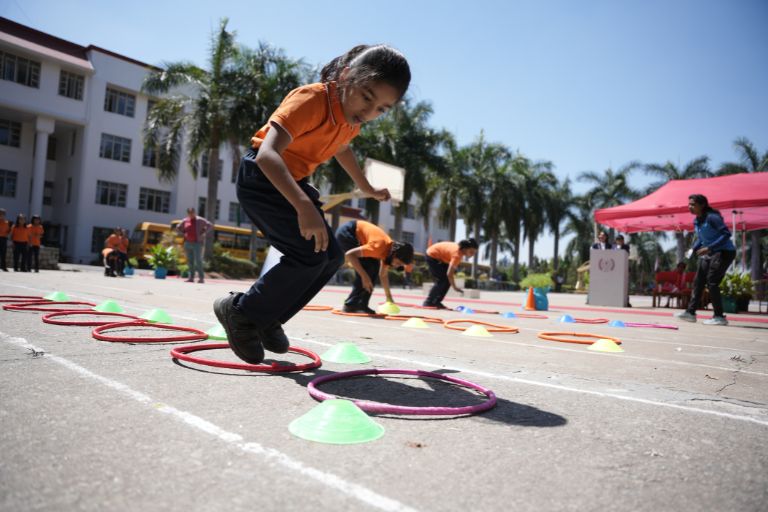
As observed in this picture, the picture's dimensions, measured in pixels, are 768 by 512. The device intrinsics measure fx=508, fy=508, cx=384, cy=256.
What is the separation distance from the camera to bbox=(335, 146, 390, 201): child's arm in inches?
137

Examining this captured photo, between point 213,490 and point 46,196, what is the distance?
1812 inches

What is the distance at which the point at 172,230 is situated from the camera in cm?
2978

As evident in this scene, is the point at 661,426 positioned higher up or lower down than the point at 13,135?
lower down

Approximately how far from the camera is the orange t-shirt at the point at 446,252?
979cm

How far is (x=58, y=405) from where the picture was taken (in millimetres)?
2029

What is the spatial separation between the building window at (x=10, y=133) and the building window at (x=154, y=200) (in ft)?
28.0

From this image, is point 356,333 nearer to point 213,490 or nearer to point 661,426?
point 661,426

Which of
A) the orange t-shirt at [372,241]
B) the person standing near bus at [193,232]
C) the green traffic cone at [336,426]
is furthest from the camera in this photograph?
the person standing near bus at [193,232]

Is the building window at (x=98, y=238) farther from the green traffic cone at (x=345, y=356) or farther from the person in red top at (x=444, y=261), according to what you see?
the green traffic cone at (x=345, y=356)

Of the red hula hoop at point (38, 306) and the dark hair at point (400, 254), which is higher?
the dark hair at point (400, 254)

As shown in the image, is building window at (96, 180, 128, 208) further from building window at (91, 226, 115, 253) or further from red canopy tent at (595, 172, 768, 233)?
red canopy tent at (595, 172, 768, 233)

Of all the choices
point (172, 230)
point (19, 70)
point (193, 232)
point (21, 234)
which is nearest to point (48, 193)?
point (19, 70)

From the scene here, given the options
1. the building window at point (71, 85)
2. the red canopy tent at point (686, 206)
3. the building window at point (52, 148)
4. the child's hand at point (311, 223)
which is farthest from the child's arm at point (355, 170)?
the building window at point (52, 148)

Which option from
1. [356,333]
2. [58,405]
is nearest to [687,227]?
[356,333]
